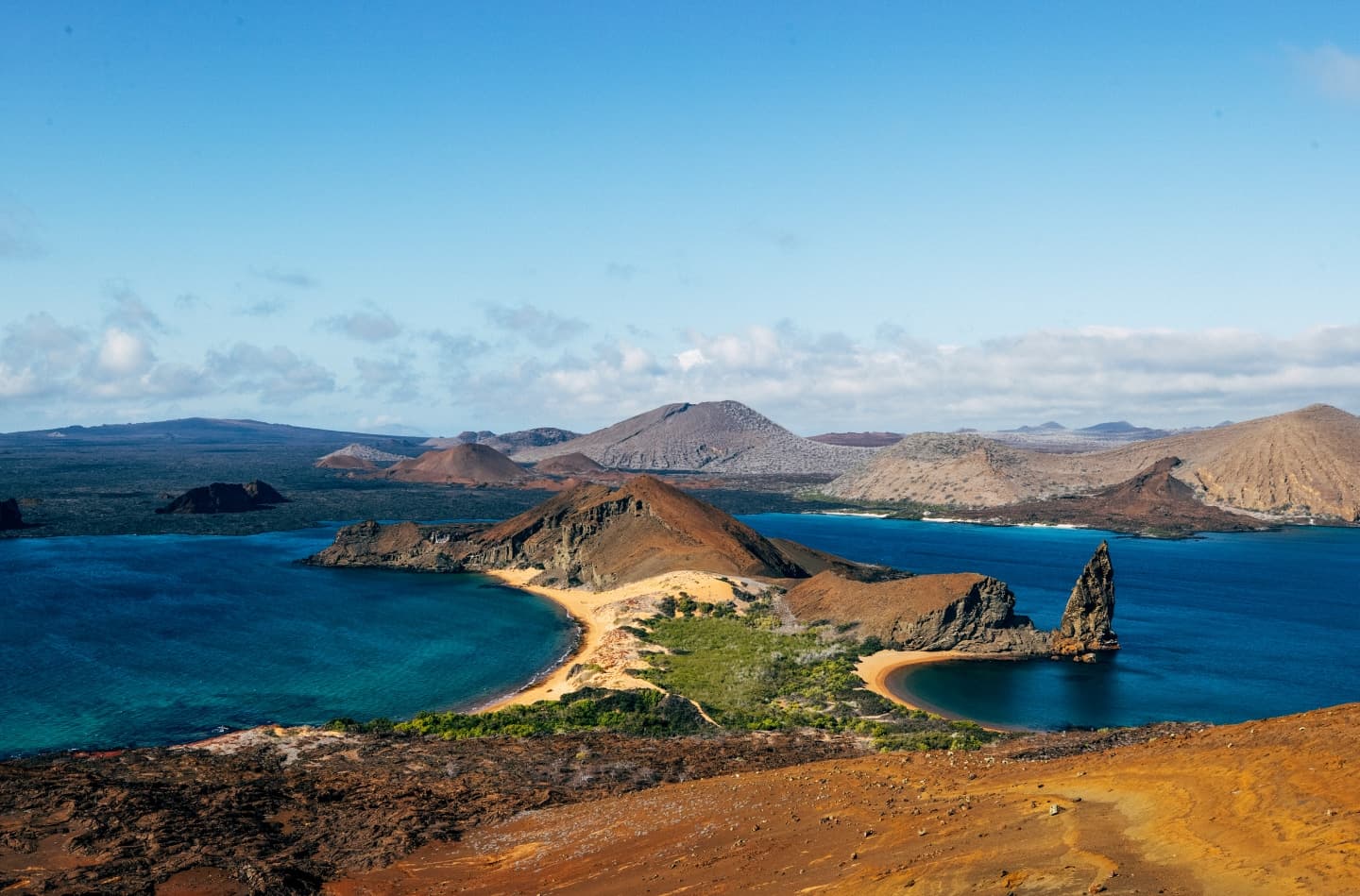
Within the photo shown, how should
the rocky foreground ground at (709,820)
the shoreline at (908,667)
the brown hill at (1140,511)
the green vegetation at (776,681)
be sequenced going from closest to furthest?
the rocky foreground ground at (709,820)
the green vegetation at (776,681)
the shoreline at (908,667)
the brown hill at (1140,511)

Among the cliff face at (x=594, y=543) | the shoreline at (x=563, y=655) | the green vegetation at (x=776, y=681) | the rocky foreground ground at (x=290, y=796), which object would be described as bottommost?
the shoreline at (x=563, y=655)

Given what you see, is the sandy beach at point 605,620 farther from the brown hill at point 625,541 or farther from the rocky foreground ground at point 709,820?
the rocky foreground ground at point 709,820

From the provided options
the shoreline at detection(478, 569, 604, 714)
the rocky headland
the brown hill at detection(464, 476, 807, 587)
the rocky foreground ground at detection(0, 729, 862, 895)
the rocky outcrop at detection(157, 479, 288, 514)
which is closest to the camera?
the rocky foreground ground at detection(0, 729, 862, 895)

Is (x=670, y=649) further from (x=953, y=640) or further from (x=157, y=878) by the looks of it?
(x=157, y=878)

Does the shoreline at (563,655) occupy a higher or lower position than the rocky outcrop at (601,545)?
lower

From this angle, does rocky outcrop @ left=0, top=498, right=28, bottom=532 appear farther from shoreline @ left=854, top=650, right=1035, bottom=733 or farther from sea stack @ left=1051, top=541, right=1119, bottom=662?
sea stack @ left=1051, top=541, right=1119, bottom=662

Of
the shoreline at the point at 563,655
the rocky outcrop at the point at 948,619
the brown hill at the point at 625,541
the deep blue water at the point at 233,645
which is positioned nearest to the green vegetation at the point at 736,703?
the rocky outcrop at the point at 948,619

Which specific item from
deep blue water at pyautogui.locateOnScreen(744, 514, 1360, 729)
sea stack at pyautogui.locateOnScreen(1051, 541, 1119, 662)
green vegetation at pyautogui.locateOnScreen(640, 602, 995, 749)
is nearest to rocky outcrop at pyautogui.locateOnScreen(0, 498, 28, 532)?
green vegetation at pyautogui.locateOnScreen(640, 602, 995, 749)
